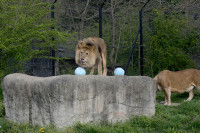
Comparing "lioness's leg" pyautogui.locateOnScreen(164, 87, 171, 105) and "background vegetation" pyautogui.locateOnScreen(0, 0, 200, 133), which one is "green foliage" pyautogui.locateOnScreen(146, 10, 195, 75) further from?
"lioness's leg" pyautogui.locateOnScreen(164, 87, 171, 105)

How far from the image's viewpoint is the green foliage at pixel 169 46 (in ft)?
39.1

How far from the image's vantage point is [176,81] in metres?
9.55

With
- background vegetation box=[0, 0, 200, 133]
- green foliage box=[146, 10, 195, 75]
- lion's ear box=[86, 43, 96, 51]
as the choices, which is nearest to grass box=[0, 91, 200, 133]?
background vegetation box=[0, 0, 200, 133]

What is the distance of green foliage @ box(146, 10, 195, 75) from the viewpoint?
11.9 meters

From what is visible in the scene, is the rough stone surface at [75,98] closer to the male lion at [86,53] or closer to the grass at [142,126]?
the grass at [142,126]

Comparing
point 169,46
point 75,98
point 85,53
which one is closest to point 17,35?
point 85,53

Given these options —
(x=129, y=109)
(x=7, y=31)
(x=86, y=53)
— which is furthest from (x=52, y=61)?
(x=129, y=109)

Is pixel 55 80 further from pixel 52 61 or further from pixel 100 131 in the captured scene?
pixel 52 61

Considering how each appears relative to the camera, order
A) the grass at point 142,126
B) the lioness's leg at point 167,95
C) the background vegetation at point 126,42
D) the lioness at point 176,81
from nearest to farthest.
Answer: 1. the grass at point 142,126
2. the background vegetation at point 126,42
3. the lioness's leg at point 167,95
4. the lioness at point 176,81

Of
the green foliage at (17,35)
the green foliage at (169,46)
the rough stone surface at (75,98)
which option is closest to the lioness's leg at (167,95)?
the rough stone surface at (75,98)

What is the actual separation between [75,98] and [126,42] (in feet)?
26.2

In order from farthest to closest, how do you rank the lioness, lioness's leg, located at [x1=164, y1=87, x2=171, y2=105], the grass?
the lioness → lioness's leg, located at [x1=164, y1=87, x2=171, y2=105] → the grass

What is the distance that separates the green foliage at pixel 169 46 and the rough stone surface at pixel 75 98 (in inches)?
205

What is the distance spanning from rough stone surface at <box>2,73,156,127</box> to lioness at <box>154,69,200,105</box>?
7.80 feet
